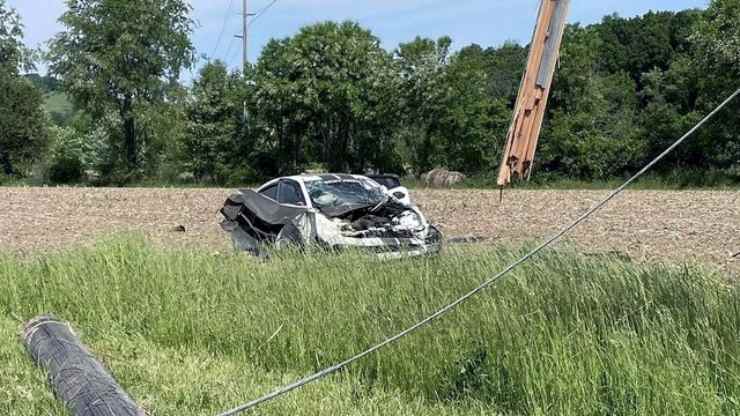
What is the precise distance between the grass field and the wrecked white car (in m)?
2.61

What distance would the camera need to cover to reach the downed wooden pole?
4430mm

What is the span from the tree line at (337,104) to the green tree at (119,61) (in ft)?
0.35

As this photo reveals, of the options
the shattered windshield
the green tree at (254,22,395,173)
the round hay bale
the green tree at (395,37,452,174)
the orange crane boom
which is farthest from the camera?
the green tree at (254,22,395,173)

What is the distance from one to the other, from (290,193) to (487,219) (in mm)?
9017

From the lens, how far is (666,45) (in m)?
65.0

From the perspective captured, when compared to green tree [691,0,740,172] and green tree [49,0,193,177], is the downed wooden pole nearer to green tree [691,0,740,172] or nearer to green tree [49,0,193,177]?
green tree [691,0,740,172]

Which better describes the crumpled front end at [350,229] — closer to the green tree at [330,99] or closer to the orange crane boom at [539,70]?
the orange crane boom at [539,70]

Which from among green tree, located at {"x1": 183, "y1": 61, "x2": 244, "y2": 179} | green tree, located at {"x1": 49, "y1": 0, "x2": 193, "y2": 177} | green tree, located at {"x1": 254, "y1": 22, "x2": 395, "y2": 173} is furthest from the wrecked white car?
green tree, located at {"x1": 49, "y1": 0, "x2": 193, "y2": 177}

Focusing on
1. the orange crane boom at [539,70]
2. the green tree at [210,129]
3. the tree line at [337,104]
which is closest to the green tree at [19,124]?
the tree line at [337,104]

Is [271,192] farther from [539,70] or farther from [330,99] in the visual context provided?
[330,99]

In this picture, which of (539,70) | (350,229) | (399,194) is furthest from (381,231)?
(539,70)

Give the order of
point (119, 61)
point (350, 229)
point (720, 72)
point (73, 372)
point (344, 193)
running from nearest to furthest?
point (73, 372) < point (350, 229) < point (344, 193) < point (720, 72) < point (119, 61)

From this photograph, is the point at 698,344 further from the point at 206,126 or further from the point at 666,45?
the point at 666,45

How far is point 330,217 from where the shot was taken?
11562 mm
